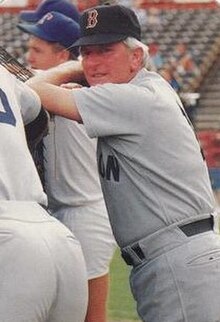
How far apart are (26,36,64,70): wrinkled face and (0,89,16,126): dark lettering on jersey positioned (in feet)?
6.44

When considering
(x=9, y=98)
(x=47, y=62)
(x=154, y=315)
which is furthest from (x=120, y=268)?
(x=9, y=98)

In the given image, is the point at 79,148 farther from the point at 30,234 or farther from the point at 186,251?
the point at 30,234

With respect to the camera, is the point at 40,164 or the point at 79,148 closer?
the point at 40,164

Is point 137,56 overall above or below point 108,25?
below

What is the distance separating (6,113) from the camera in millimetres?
2795

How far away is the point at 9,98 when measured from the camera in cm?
284

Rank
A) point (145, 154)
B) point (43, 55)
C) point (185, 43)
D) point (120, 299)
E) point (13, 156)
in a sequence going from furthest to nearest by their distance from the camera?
point (185, 43)
point (120, 299)
point (43, 55)
point (145, 154)
point (13, 156)

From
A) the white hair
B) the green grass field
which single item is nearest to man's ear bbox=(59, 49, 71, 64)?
the white hair

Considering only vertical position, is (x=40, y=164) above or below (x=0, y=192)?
below

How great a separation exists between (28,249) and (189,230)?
94 cm

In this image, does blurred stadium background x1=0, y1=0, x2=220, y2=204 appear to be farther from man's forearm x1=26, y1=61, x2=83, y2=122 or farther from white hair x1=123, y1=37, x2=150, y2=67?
man's forearm x1=26, y1=61, x2=83, y2=122

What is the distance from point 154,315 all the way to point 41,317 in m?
0.83

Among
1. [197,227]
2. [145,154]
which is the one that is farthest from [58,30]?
[197,227]

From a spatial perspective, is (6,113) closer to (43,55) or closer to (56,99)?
(56,99)
